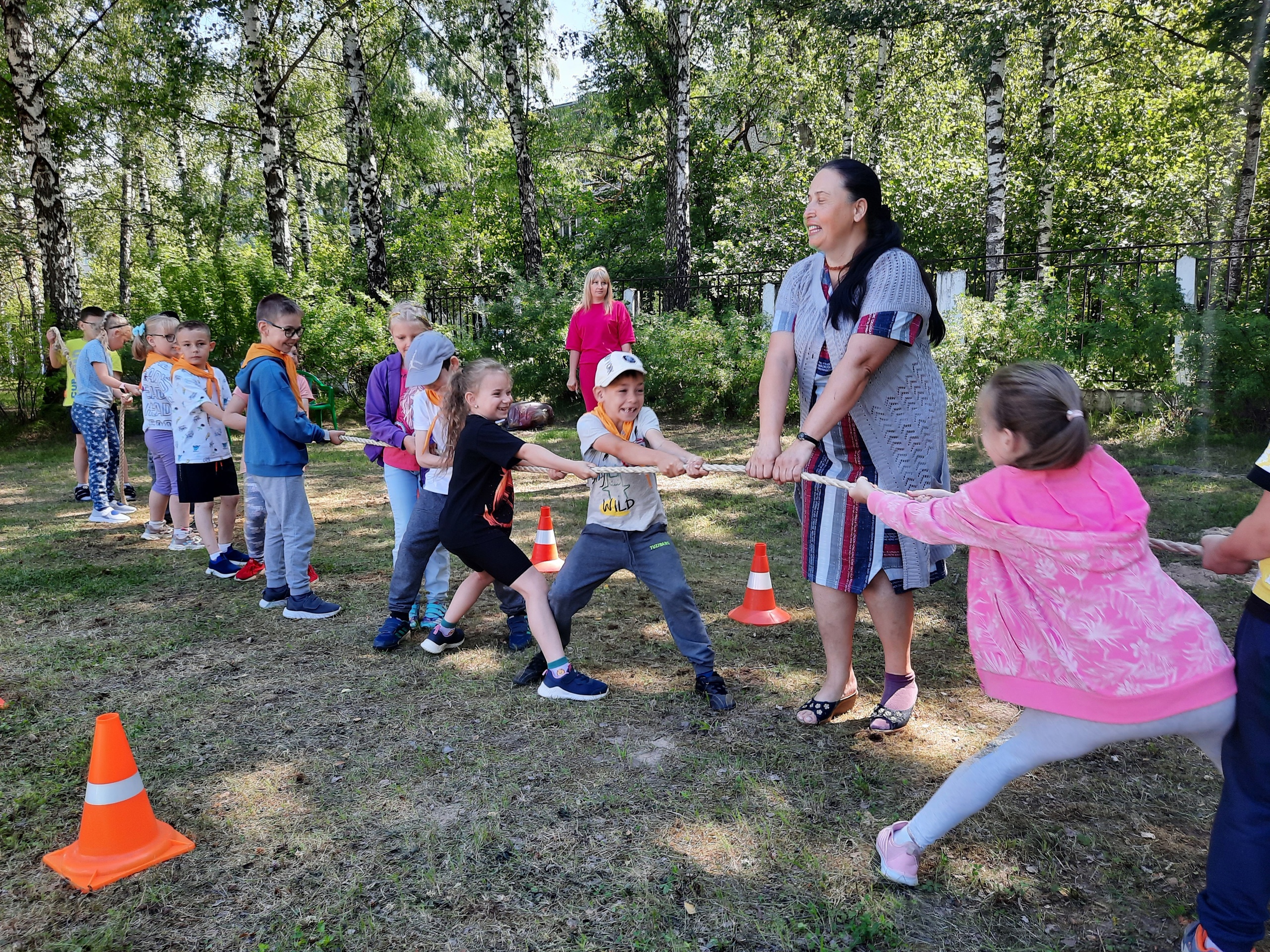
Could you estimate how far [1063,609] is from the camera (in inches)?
89.9

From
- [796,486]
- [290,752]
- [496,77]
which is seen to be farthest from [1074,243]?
[290,752]

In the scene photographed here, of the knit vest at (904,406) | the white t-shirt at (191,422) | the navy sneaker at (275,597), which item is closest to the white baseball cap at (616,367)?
A: the knit vest at (904,406)

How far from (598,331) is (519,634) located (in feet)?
12.8

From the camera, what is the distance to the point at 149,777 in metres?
3.32

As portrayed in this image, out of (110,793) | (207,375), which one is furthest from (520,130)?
(110,793)

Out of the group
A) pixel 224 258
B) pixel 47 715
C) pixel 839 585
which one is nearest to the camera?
pixel 839 585

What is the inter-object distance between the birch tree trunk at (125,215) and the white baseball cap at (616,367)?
30.0 metres

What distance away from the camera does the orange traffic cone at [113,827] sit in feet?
8.89

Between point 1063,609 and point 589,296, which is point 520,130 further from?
point 1063,609

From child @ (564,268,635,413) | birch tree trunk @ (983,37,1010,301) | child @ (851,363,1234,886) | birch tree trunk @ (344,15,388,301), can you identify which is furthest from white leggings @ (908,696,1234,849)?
birch tree trunk @ (344,15,388,301)

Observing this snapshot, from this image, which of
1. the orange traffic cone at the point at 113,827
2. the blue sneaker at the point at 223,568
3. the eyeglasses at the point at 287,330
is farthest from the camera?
the blue sneaker at the point at 223,568

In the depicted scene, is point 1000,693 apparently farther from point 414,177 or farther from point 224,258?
point 414,177

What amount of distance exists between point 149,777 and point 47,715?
0.99m

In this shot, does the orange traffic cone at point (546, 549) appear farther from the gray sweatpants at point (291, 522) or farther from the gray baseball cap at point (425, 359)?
the gray baseball cap at point (425, 359)
